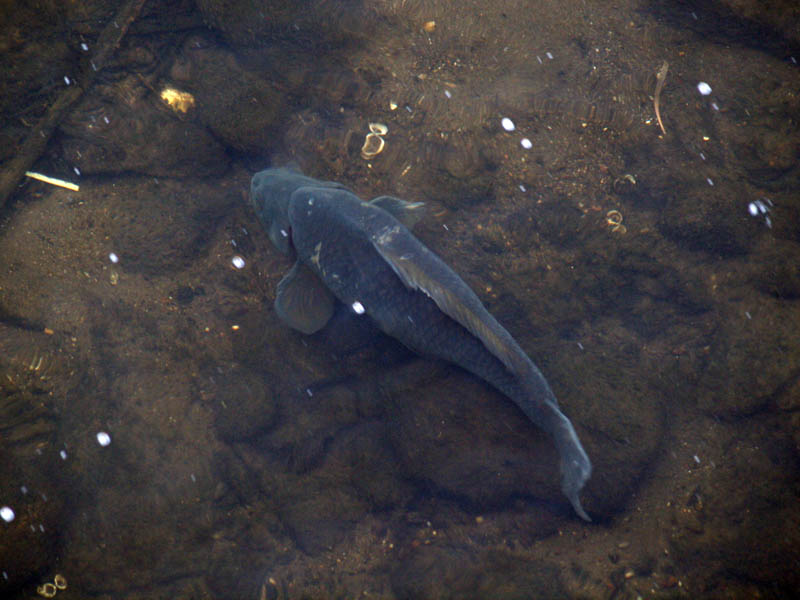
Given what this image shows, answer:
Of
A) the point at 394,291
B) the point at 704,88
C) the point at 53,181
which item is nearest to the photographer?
the point at 394,291

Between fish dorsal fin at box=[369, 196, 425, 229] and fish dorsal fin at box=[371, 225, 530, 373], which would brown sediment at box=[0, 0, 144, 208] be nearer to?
fish dorsal fin at box=[369, 196, 425, 229]

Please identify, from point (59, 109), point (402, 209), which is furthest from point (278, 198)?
point (59, 109)

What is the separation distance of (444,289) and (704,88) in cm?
382

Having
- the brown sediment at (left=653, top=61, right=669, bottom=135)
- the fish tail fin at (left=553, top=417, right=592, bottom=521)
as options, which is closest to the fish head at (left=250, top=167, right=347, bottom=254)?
the fish tail fin at (left=553, top=417, right=592, bottom=521)

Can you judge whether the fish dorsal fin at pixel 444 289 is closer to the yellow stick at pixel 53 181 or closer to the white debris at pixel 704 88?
the white debris at pixel 704 88

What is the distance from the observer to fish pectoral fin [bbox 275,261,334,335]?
13.0 ft

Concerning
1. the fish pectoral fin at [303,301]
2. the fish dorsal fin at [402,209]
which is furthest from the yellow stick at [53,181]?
the fish dorsal fin at [402,209]

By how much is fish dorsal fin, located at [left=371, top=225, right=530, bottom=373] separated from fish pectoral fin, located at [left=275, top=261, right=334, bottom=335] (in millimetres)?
828

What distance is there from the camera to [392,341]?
4051 mm

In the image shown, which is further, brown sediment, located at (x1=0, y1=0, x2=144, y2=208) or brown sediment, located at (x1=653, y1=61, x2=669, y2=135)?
brown sediment, located at (x1=0, y1=0, x2=144, y2=208)

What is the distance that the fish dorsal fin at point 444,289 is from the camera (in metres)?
3.26

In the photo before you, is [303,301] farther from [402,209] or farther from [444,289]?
[444,289]

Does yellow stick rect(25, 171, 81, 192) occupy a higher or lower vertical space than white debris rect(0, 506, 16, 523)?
higher

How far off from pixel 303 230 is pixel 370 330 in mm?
1053
